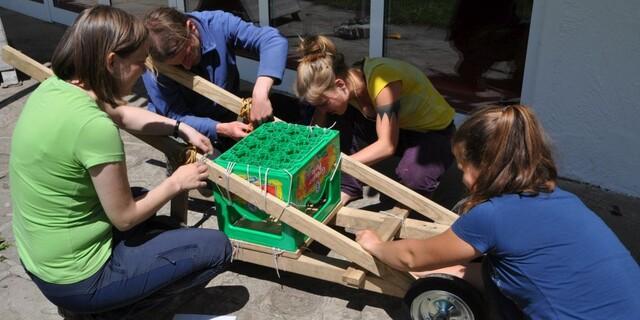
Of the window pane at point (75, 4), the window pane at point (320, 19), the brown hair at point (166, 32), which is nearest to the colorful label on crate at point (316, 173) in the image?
the brown hair at point (166, 32)

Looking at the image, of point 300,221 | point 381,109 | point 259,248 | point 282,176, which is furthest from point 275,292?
point 381,109

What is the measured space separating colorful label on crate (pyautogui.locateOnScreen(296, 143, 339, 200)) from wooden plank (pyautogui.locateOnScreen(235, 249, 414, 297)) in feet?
0.97

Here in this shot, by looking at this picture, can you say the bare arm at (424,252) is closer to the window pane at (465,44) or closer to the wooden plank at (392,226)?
the wooden plank at (392,226)

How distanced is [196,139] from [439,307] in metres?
1.36

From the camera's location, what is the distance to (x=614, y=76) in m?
3.31

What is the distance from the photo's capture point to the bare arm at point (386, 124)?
9.89ft

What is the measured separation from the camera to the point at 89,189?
218 centimetres

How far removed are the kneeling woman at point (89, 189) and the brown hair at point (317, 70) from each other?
0.79 m

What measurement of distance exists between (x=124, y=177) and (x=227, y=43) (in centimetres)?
155

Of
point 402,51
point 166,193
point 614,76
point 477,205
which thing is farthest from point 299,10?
point 477,205

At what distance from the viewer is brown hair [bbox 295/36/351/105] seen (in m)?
2.89

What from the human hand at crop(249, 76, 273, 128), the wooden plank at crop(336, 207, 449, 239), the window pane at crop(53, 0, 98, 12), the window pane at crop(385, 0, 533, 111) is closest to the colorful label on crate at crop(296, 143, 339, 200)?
the wooden plank at crop(336, 207, 449, 239)

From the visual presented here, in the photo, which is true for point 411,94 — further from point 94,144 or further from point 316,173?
point 94,144

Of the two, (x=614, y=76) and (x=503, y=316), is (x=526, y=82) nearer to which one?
(x=614, y=76)
